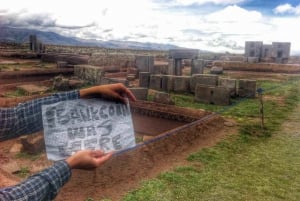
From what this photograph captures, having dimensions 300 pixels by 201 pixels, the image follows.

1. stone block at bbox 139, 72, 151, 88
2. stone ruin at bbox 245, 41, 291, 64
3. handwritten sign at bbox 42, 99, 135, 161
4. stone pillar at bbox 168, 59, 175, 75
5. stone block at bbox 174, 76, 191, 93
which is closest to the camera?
handwritten sign at bbox 42, 99, 135, 161

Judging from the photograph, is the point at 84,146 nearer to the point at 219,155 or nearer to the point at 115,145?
the point at 115,145

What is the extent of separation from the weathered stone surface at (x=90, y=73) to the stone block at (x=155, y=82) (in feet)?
9.35

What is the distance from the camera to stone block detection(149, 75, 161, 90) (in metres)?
18.4

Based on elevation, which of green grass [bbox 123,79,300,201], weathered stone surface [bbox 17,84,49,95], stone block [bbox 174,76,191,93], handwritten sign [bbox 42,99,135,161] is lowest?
green grass [bbox 123,79,300,201]

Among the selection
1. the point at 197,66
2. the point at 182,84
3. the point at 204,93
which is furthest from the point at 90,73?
the point at 204,93

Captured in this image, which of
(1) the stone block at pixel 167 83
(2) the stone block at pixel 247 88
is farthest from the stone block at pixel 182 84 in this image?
(2) the stone block at pixel 247 88

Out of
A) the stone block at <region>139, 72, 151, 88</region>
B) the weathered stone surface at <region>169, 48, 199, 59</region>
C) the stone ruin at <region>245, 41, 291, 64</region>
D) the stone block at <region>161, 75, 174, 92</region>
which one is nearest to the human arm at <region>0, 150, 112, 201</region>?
the stone block at <region>161, 75, 174, 92</region>

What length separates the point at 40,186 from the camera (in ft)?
6.06

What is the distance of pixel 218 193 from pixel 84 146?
15.1 feet

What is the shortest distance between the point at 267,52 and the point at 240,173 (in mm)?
33980

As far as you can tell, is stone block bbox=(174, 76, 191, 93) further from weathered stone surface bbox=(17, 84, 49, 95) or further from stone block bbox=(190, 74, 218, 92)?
weathered stone surface bbox=(17, 84, 49, 95)

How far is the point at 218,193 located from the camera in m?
6.30

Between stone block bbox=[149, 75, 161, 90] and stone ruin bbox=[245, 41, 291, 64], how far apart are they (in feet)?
67.2

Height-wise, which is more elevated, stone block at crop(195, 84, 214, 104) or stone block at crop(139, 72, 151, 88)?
stone block at crop(139, 72, 151, 88)
